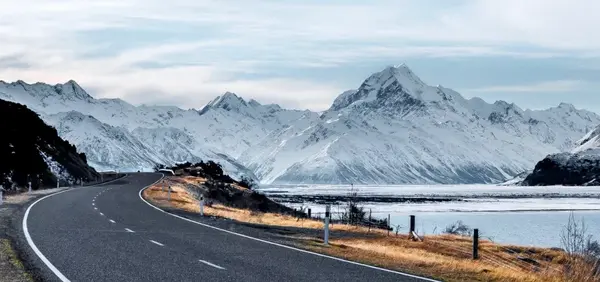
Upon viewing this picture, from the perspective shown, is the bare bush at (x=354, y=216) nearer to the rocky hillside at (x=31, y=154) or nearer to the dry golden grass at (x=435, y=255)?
the dry golden grass at (x=435, y=255)

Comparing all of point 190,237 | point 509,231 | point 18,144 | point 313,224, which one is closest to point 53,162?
point 18,144

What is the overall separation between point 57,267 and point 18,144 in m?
59.2

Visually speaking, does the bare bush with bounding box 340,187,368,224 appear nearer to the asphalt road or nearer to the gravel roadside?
the gravel roadside

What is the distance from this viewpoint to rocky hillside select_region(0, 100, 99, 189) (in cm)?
7038

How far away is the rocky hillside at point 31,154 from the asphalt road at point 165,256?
37013mm

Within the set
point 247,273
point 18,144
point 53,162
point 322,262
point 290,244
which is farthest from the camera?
point 53,162

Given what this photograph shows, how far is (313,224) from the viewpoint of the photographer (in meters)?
40.6

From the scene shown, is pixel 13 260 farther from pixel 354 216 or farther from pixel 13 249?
pixel 354 216

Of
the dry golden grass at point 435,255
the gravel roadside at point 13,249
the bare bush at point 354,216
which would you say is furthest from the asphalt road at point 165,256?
the bare bush at point 354,216

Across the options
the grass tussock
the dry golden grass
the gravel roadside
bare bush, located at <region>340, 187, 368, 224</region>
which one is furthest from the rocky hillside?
the grass tussock

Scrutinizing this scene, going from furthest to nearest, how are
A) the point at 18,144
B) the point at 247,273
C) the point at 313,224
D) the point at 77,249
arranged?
1. the point at 18,144
2. the point at 313,224
3. the point at 77,249
4. the point at 247,273

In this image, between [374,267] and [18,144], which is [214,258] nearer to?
[374,267]

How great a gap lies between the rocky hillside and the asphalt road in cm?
3701

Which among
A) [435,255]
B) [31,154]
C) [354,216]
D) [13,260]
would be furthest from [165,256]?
[31,154]
